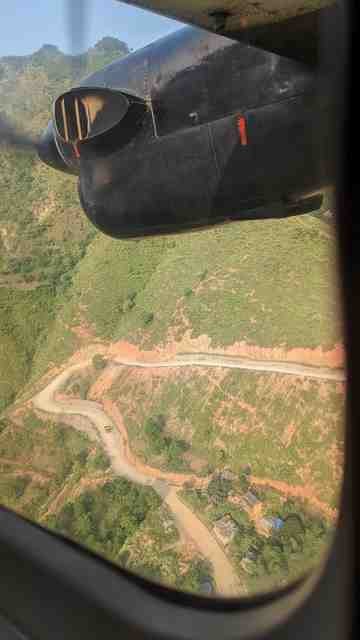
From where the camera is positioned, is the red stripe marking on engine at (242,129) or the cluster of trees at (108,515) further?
the red stripe marking on engine at (242,129)

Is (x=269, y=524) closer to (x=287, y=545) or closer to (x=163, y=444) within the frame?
(x=287, y=545)

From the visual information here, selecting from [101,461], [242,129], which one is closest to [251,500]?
[101,461]

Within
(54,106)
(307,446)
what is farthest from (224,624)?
(54,106)

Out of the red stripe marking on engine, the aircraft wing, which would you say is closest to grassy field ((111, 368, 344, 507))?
the red stripe marking on engine

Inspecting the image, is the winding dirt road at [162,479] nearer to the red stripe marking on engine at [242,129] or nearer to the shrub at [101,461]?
the shrub at [101,461]

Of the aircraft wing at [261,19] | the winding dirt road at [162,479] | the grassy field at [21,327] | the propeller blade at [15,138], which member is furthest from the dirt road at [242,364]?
the propeller blade at [15,138]

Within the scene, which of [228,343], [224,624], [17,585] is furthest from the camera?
[228,343]

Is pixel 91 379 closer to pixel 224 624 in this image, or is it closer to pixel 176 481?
pixel 176 481

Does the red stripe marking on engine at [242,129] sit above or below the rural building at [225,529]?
above
